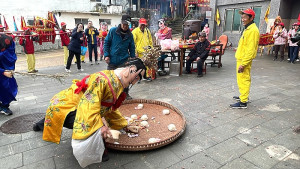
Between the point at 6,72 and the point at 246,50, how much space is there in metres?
4.19

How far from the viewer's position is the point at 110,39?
4.27 meters

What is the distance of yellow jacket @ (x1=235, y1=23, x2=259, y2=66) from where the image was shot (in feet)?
11.7

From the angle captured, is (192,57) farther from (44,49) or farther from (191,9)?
(191,9)

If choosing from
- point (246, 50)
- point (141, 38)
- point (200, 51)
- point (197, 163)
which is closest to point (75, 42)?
point (141, 38)

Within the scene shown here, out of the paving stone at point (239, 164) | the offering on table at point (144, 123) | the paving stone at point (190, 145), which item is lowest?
the paving stone at point (239, 164)

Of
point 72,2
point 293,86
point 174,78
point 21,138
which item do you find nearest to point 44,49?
point 72,2

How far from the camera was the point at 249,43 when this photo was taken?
11.9 ft

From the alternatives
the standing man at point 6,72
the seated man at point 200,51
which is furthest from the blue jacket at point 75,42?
the seated man at point 200,51

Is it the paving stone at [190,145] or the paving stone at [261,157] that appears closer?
the paving stone at [261,157]

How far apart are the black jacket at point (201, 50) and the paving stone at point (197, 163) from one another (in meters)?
4.28

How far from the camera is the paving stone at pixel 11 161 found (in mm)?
2357

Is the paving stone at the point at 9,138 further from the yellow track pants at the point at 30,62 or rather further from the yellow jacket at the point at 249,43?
the yellow track pants at the point at 30,62

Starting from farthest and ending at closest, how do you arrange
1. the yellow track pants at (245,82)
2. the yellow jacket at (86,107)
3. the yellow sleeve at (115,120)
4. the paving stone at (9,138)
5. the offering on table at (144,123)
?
the yellow track pants at (245,82) → the offering on table at (144,123) → the paving stone at (9,138) → the yellow sleeve at (115,120) → the yellow jacket at (86,107)

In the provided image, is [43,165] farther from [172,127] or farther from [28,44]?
[28,44]
